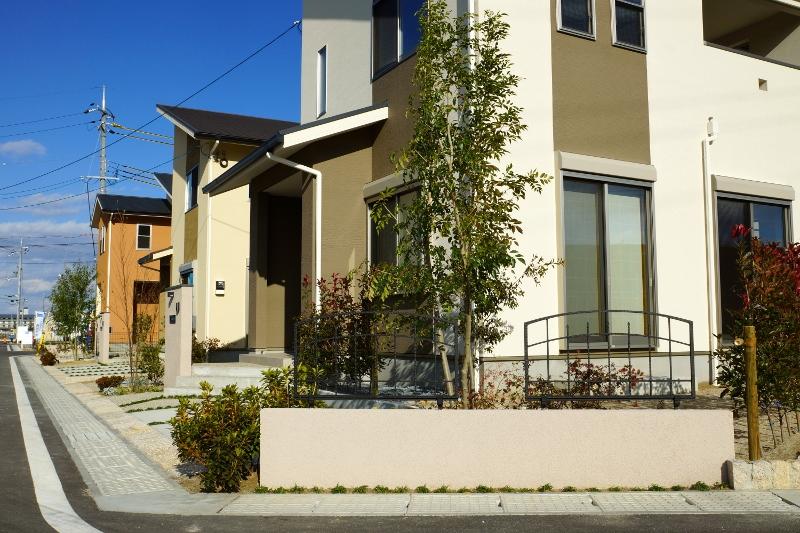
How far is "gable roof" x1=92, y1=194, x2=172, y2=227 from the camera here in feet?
114

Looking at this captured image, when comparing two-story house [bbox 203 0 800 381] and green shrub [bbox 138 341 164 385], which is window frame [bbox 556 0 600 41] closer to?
two-story house [bbox 203 0 800 381]

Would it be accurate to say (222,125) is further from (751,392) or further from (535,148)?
(751,392)

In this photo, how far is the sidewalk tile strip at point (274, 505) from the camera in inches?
246

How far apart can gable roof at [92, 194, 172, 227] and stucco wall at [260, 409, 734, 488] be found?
29728mm

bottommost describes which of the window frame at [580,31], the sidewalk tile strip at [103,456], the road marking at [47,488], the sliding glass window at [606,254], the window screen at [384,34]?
the road marking at [47,488]

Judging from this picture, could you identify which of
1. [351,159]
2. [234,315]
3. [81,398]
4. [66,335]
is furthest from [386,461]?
[66,335]

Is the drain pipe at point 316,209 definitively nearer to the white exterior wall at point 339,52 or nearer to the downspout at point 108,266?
the white exterior wall at point 339,52

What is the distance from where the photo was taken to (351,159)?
12734mm

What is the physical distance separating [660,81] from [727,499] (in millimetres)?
7403

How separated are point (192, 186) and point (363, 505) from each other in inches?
772

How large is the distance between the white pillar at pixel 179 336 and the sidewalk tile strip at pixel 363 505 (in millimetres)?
8079

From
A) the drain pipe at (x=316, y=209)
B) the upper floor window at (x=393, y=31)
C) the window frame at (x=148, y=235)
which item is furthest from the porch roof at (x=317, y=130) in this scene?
the window frame at (x=148, y=235)

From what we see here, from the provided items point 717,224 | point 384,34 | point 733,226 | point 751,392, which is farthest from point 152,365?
point 751,392

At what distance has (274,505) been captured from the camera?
647 centimetres
